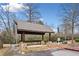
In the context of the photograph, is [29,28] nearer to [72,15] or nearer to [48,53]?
[48,53]

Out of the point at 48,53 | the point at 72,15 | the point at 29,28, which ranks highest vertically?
the point at 72,15

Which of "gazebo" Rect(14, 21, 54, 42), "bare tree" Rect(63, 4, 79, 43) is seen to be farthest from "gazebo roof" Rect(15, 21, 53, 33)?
"bare tree" Rect(63, 4, 79, 43)

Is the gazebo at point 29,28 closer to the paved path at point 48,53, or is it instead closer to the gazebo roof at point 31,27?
the gazebo roof at point 31,27

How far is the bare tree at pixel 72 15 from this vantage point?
111 inches

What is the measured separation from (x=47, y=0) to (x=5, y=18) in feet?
1.31

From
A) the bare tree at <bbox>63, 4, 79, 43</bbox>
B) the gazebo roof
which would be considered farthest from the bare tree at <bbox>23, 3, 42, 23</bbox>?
the bare tree at <bbox>63, 4, 79, 43</bbox>

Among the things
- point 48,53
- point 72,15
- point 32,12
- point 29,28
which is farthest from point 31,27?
point 72,15

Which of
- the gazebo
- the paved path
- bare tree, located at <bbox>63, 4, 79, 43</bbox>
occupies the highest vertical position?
bare tree, located at <bbox>63, 4, 79, 43</bbox>

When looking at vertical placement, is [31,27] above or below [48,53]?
above

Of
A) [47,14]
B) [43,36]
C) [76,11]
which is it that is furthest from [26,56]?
[76,11]

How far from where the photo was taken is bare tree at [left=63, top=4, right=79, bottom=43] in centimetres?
282

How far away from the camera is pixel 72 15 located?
285 centimetres

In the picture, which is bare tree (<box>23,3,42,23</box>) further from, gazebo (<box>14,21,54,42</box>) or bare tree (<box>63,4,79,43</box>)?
bare tree (<box>63,4,79,43</box>)

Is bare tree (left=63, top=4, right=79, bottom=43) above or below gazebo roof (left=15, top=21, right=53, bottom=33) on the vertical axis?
above
